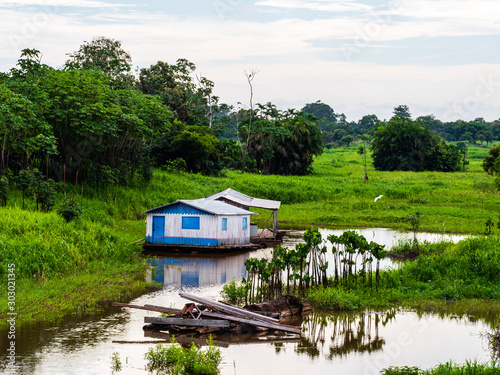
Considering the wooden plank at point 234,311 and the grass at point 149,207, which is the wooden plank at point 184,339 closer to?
the wooden plank at point 234,311

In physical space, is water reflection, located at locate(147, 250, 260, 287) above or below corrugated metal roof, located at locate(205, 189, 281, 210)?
below

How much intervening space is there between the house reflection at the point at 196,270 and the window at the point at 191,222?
196 cm

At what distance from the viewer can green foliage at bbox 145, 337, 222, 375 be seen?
38.1 ft

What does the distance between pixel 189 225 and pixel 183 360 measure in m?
16.1

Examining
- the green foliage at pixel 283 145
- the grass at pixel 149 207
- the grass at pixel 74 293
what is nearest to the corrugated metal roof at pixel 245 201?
the grass at pixel 149 207

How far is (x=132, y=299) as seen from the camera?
17547 millimetres

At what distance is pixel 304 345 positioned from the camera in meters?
14.0

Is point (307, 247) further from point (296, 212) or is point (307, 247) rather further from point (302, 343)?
point (296, 212)

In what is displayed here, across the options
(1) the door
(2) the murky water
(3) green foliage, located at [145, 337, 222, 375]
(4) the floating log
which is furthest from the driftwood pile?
(1) the door

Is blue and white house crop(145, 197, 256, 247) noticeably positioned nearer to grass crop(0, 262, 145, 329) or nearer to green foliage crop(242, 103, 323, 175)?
grass crop(0, 262, 145, 329)

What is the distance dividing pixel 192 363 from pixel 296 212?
30762mm

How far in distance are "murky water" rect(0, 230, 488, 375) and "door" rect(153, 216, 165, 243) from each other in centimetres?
1027

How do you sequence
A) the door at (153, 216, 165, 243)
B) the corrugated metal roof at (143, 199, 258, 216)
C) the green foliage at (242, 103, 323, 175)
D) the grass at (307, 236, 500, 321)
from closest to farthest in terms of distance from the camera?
the grass at (307, 236, 500, 321)
the corrugated metal roof at (143, 199, 258, 216)
the door at (153, 216, 165, 243)
the green foliage at (242, 103, 323, 175)

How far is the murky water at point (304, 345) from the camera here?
12219 millimetres
